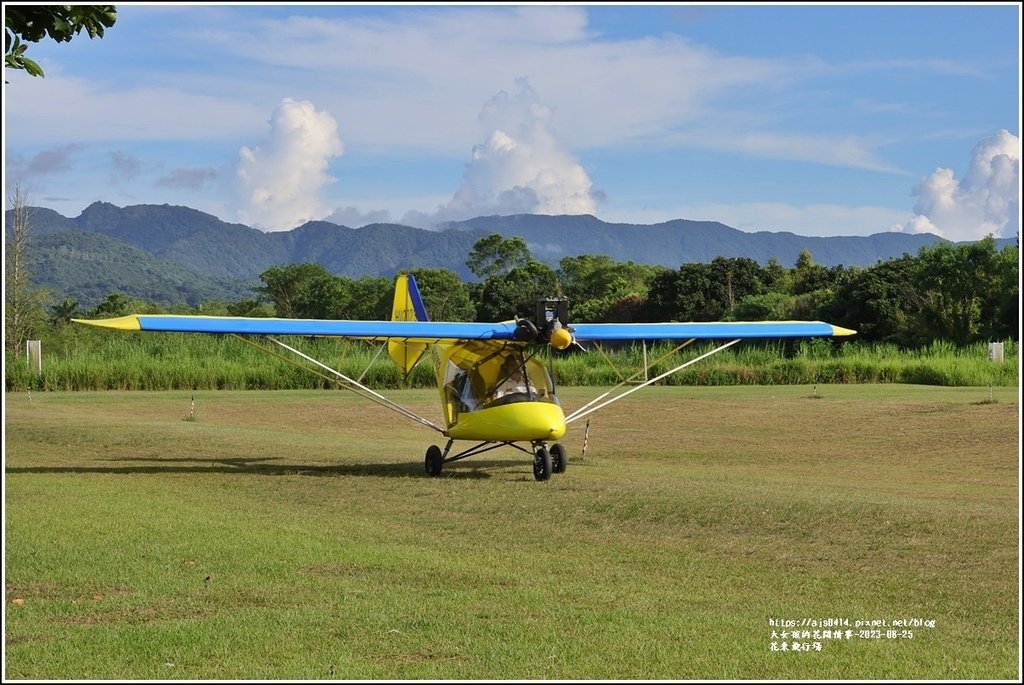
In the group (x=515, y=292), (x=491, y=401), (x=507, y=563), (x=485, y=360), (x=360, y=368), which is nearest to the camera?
(x=507, y=563)

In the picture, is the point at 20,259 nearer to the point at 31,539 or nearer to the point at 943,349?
the point at 943,349

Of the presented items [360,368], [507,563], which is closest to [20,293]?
[360,368]

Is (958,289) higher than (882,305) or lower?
higher

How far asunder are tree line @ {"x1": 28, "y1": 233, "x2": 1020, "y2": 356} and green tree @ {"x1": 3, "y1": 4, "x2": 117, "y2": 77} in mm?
29353

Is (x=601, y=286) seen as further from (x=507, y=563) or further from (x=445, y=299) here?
(x=507, y=563)

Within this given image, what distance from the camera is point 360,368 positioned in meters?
35.7

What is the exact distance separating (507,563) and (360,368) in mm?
26571

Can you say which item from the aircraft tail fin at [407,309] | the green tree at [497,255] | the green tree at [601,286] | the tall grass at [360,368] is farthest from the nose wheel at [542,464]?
the green tree at [497,255]

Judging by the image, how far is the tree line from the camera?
1922 inches

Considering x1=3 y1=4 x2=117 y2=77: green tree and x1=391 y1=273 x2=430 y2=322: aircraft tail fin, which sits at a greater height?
x1=3 y1=4 x2=117 y2=77: green tree

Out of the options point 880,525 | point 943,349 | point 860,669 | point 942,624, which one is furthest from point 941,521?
point 943,349

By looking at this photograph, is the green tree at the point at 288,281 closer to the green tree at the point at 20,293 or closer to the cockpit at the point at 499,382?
the green tree at the point at 20,293

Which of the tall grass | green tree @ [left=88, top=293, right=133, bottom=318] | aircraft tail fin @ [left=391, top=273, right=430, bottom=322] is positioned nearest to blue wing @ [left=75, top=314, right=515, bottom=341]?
aircraft tail fin @ [left=391, top=273, right=430, bottom=322]

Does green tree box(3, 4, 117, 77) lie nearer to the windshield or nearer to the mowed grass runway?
the mowed grass runway
